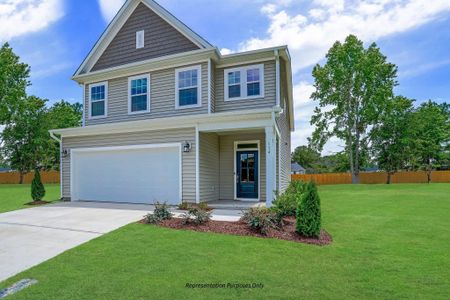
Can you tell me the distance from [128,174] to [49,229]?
4.72m

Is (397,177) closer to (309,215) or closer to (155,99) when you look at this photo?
(155,99)

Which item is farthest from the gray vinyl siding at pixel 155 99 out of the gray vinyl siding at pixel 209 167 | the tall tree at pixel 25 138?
the tall tree at pixel 25 138

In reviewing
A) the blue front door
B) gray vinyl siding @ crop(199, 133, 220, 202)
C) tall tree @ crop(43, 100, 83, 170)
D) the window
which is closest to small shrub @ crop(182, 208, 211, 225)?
gray vinyl siding @ crop(199, 133, 220, 202)

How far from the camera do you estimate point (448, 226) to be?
25.7 ft

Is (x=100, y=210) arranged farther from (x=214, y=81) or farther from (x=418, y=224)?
(x=418, y=224)

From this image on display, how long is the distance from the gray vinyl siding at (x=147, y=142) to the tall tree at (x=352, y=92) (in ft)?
74.3

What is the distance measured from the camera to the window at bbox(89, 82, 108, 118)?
14.1m

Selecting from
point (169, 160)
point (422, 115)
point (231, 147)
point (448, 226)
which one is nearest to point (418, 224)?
point (448, 226)

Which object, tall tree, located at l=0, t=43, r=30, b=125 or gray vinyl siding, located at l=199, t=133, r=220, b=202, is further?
tall tree, located at l=0, t=43, r=30, b=125

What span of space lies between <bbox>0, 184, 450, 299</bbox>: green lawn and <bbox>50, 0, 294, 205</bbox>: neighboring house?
4483 millimetres

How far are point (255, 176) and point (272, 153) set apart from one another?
306cm

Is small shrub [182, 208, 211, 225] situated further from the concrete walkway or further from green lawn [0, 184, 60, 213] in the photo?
green lawn [0, 184, 60, 213]

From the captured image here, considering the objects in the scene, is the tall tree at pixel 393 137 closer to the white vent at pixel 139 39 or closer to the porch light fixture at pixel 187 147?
the white vent at pixel 139 39

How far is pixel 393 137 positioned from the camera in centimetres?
3148
